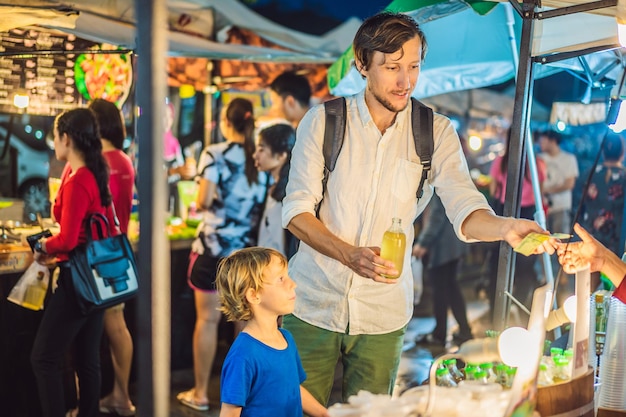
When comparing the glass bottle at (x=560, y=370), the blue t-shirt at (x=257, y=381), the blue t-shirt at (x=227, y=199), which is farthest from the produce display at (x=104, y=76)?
the glass bottle at (x=560, y=370)

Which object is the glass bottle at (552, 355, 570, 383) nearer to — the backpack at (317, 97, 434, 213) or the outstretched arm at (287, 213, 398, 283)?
the outstretched arm at (287, 213, 398, 283)

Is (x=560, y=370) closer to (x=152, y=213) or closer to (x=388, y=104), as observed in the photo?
(x=388, y=104)

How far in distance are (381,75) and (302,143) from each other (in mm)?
382

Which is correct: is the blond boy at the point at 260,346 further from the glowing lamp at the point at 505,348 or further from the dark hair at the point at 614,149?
the dark hair at the point at 614,149

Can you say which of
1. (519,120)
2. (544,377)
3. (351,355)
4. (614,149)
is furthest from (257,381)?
(614,149)

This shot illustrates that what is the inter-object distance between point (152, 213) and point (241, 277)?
49.2 inches

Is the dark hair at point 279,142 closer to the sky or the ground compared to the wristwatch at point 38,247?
closer to the sky

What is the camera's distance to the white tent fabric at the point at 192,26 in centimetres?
452

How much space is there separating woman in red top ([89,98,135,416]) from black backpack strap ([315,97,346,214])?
2.48 meters

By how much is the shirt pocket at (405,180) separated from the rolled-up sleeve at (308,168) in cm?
28

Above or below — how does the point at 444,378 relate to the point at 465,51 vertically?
below

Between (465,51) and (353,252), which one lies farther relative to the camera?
(465,51)

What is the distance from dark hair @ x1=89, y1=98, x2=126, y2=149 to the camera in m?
4.98

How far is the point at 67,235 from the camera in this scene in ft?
14.2
